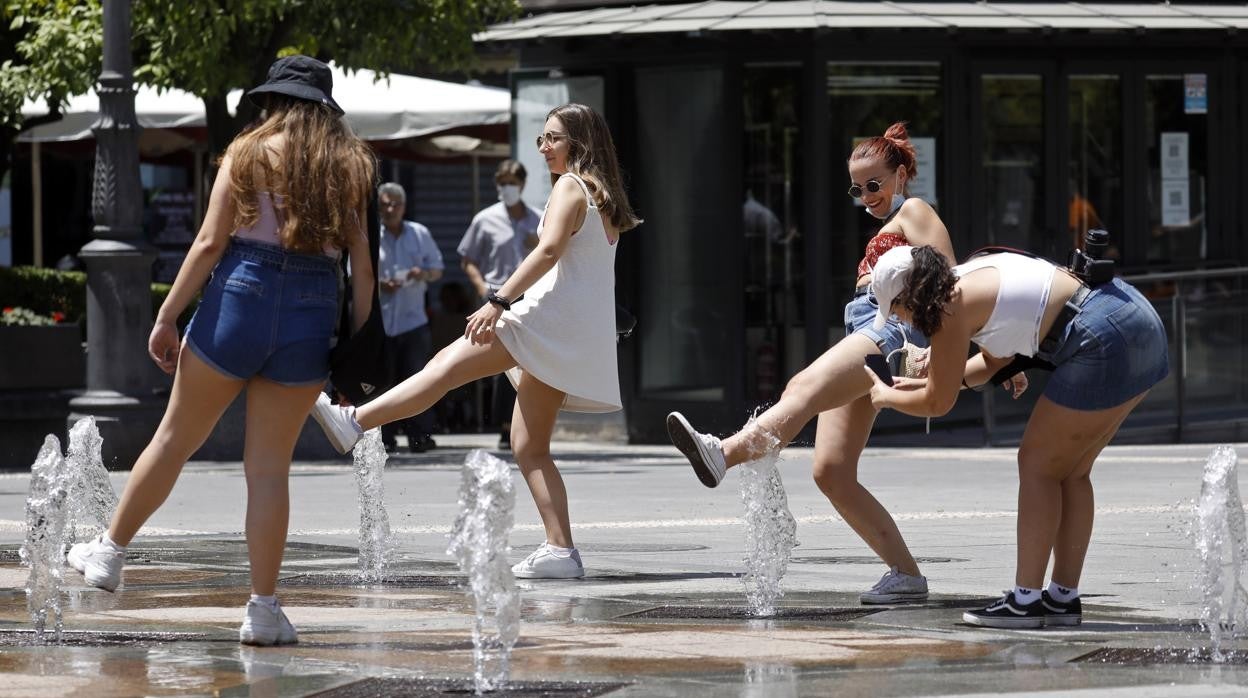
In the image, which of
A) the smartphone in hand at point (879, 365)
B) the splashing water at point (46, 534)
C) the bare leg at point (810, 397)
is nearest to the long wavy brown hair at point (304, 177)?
the splashing water at point (46, 534)

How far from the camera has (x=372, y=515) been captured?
812 centimetres

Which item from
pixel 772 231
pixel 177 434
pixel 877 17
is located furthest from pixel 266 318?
pixel 772 231

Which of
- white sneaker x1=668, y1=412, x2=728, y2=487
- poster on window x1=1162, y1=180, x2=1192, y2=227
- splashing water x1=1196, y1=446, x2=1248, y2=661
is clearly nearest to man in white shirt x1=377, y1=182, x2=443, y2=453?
poster on window x1=1162, y1=180, x2=1192, y2=227

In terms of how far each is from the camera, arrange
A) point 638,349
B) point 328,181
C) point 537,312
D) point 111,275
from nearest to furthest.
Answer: point 328,181, point 537,312, point 111,275, point 638,349

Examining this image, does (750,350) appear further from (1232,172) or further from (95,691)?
(95,691)

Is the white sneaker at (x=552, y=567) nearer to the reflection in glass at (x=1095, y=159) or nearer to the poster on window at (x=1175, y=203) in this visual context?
the reflection in glass at (x=1095, y=159)

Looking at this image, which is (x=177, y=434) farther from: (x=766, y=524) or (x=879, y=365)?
(x=879, y=365)

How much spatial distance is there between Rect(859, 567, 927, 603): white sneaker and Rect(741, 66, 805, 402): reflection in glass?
8978 mm

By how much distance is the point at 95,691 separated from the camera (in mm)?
5262

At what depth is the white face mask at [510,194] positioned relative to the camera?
15.8 m

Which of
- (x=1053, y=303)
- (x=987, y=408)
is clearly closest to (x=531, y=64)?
(x=987, y=408)

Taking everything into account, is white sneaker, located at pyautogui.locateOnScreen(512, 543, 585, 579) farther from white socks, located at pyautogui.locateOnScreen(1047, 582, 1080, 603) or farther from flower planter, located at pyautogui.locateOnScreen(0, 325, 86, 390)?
flower planter, located at pyautogui.locateOnScreen(0, 325, 86, 390)

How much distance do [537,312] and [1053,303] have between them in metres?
2.11

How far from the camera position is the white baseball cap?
642 cm
